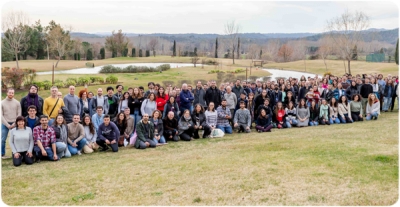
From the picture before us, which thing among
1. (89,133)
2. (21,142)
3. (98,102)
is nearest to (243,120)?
(98,102)

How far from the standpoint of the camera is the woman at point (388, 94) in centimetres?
1571

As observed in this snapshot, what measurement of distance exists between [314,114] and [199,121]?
14.7 feet

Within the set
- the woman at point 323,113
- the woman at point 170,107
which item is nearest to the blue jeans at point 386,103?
the woman at point 323,113

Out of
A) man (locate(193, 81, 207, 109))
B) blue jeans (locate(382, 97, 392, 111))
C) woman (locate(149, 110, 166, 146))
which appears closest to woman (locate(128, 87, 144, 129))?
woman (locate(149, 110, 166, 146))

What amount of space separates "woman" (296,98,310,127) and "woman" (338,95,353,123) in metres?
1.39

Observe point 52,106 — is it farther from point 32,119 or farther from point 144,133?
point 144,133

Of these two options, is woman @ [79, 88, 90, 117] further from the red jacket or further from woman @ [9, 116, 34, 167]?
woman @ [9, 116, 34, 167]

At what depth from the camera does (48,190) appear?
670 cm

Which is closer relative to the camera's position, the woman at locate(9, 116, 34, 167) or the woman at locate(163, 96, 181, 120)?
the woman at locate(9, 116, 34, 167)

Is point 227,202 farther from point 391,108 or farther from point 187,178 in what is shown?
point 391,108

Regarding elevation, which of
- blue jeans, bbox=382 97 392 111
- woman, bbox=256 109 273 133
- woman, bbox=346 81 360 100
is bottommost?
woman, bbox=256 109 273 133

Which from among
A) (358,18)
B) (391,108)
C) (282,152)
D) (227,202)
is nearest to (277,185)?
(227,202)

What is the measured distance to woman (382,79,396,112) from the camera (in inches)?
619

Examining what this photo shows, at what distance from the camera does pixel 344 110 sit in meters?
13.6
